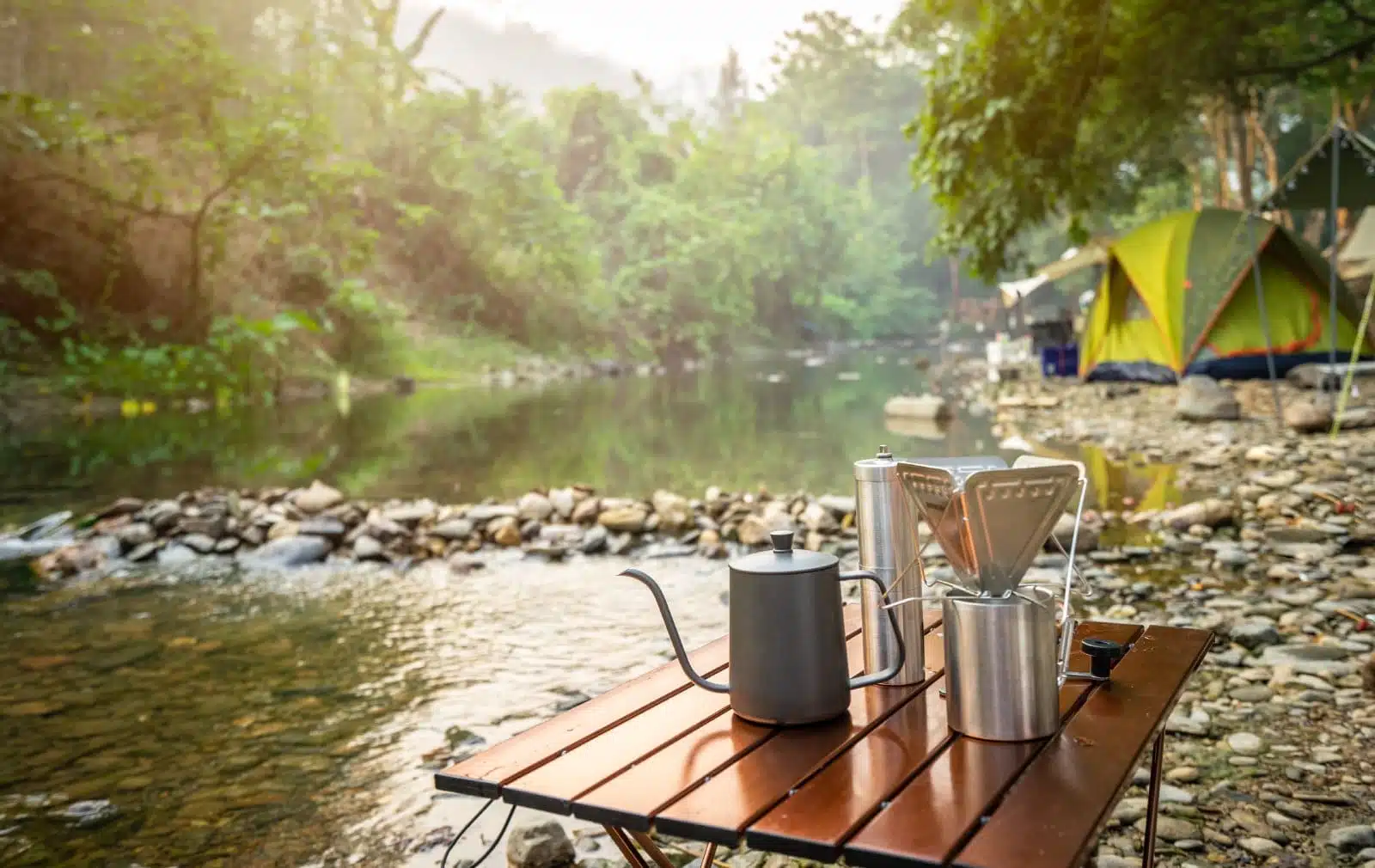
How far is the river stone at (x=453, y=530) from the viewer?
6.36m

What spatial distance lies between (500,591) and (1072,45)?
15.9ft

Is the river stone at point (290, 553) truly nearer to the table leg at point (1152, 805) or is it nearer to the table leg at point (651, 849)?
the table leg at point (651, 849)

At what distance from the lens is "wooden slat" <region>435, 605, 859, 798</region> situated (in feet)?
4.40

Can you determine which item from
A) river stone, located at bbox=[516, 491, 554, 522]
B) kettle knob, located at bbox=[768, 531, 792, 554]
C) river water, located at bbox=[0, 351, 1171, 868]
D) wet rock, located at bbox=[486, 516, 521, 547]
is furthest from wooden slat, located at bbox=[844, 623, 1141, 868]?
river stone, located at bbox=[516, 491, 554, 522]

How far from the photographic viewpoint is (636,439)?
38.9ft

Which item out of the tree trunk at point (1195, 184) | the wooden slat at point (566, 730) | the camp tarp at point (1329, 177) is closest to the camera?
the wooden slat at point (566, 730)

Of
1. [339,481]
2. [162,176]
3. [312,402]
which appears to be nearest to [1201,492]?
[339,481]

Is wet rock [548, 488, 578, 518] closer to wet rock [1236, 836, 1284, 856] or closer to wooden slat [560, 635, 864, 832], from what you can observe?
wet rock [1236, 836, 1284, 856]

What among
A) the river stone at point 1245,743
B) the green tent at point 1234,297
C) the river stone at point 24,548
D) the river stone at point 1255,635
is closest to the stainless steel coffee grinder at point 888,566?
the river stone at point 1245,743

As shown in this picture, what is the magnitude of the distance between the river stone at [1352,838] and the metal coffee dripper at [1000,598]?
4.37 ft

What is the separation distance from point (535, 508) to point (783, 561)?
17.8ft

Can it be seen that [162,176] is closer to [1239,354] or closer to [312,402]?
[312,402]

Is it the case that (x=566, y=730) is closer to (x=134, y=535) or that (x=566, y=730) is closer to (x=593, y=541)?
(x=593, y=541)

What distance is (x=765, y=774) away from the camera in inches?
51.7
